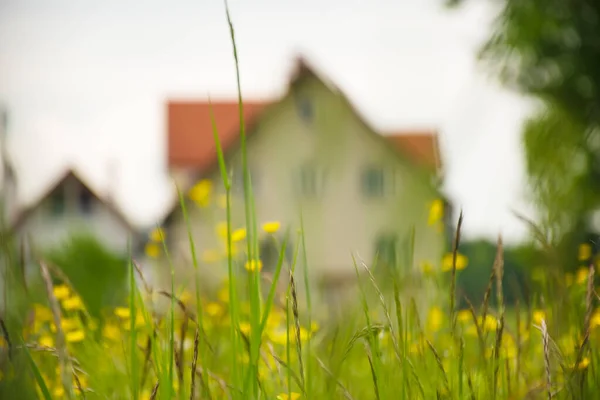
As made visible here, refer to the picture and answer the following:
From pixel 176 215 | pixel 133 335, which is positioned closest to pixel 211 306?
pixel 133 335

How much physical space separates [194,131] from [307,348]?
2170 cm

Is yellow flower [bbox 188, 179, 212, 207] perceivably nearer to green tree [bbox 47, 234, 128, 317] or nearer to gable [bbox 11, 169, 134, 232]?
green tree [bbox 47, 234, 128, 317]

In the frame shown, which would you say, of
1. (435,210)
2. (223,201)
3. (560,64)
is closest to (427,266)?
(435,210)

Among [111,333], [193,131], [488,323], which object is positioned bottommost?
[193,131]

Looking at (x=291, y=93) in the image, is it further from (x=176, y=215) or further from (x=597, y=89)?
(x=176, y=215)

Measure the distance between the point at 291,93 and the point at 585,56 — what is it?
936 cm

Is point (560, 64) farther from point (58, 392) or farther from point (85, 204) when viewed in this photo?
point (85, 204)

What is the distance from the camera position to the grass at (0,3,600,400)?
0.89 m

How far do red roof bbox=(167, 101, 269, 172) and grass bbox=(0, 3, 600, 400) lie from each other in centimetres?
1917

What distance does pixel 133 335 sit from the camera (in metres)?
0.94

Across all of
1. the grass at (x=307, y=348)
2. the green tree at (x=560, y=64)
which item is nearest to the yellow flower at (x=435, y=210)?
the grass at (x=307, y=348)

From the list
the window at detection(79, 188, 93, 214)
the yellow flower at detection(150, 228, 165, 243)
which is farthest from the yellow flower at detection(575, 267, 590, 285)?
the window at detection(79, 188, 93, 214)

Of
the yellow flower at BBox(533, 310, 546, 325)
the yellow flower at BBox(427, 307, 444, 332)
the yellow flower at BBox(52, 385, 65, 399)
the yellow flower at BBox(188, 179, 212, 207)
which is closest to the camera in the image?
the yellow flower at BBox(533, 310, 546, 325)

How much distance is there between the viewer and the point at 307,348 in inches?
41.4
